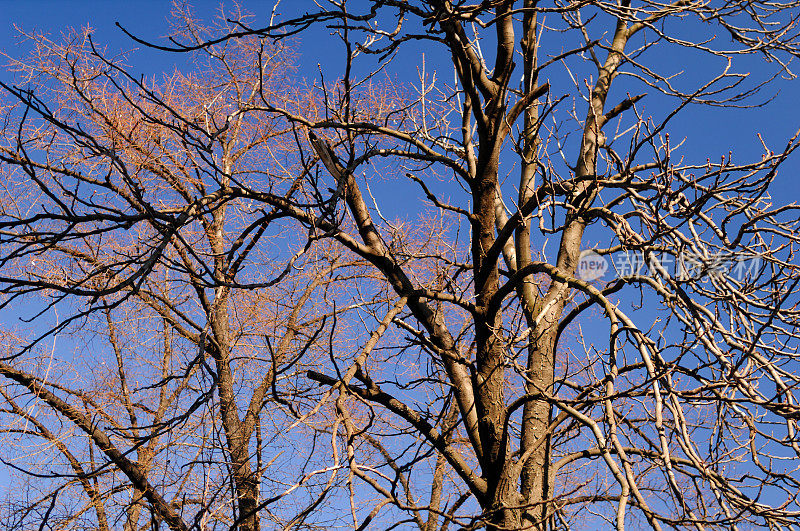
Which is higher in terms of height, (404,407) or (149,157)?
(149,157)

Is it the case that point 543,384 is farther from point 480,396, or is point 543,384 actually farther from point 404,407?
point 404,407

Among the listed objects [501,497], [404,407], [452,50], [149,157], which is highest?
[149,157]

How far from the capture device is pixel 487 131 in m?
4.76

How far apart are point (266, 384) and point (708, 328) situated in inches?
231

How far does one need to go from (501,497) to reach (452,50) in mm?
3239

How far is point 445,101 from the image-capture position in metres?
6.19

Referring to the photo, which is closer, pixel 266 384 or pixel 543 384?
pixel 543 384

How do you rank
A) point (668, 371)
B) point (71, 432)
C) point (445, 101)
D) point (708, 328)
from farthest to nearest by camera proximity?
1. point (71, 432)
2. point (445, 101)
3. point (708, 328)
4. point (668, 371)

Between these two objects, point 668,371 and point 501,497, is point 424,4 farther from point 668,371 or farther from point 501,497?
point 501,497

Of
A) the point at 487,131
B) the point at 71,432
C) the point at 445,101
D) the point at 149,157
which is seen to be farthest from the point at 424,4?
the point at 71,432

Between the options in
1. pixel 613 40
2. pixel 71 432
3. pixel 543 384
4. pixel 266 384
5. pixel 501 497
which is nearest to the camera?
pixel 501 497

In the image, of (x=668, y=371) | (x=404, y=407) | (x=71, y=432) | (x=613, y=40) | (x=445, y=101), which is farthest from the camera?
(x=71, y=432)

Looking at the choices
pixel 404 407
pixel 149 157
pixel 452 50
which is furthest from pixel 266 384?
pixel 452 50

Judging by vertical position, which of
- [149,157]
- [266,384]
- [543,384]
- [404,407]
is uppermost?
[149,157]
